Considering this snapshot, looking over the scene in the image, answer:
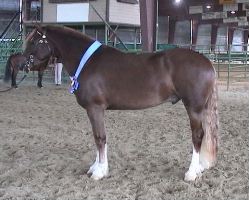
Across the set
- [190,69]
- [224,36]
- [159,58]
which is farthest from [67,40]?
[224,36]

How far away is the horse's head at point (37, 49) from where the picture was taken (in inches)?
175

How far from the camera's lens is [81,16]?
16.7 meters

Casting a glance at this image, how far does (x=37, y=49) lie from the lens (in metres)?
4.45

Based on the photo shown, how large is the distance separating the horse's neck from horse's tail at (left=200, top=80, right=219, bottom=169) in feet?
5.06

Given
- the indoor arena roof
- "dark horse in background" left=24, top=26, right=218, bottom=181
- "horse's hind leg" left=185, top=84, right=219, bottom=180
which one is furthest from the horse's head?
the indoor arena roof

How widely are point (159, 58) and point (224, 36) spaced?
35.7 metres

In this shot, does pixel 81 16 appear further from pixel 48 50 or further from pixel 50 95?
pixel 48 50

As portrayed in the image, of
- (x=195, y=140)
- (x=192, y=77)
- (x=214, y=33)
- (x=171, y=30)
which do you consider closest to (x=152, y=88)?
(x=192, y=77)

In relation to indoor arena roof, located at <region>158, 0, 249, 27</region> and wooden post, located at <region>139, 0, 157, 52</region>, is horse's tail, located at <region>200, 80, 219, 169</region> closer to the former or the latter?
wooden post, located at <region>139, 0, 157, 52</region>

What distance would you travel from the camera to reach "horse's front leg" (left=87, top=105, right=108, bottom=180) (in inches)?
167

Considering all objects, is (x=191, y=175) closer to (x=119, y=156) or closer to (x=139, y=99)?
(x=139, y=99)

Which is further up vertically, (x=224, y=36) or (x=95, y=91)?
(x=224, y=36)

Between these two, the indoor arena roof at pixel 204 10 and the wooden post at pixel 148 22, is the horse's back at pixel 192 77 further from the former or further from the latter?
the indoor arena roof at pixel 204 10

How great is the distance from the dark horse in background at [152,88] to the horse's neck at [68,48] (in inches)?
1.1
